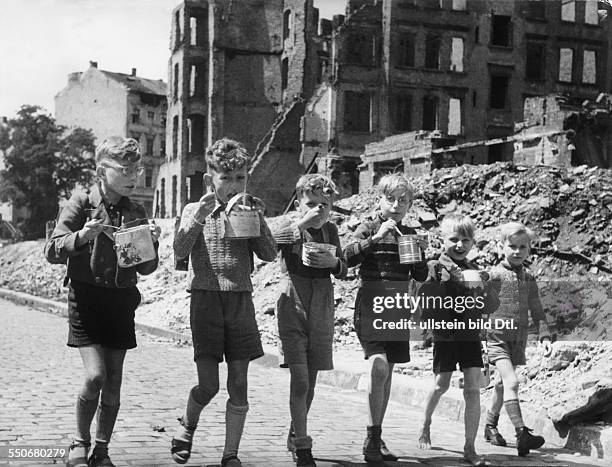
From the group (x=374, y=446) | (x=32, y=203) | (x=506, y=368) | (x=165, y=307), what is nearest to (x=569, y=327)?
(x=506, y=368)

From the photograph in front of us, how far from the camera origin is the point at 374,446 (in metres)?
5.74

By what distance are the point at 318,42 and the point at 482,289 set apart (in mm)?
42395

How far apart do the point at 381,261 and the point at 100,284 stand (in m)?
1.95

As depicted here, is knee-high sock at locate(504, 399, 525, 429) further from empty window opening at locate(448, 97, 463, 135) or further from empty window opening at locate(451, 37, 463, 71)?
empty window opening at locate(451, 37, 463, 71)

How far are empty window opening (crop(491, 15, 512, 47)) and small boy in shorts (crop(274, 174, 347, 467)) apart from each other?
43.7m

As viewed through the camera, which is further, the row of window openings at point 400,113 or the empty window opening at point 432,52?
the empty window opening at point 432,52

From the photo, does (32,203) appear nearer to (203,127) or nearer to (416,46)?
(203,127)

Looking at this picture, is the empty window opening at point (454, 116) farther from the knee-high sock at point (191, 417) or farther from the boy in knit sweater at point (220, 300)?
the knee-high sock at point (191, 417)

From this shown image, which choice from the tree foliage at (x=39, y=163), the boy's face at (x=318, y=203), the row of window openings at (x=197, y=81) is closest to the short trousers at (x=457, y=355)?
the boy's face at (x=318, y=203)

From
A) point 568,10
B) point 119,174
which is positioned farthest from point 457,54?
point 119,174

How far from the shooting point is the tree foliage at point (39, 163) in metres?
61.8

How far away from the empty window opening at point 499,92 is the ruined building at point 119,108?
2892 centimetres

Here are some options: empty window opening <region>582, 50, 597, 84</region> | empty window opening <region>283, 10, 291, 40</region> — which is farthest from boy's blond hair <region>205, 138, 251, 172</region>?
empty window opening <region>582, 50, 597, 84</region>

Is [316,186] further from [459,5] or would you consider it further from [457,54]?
[459,5]
